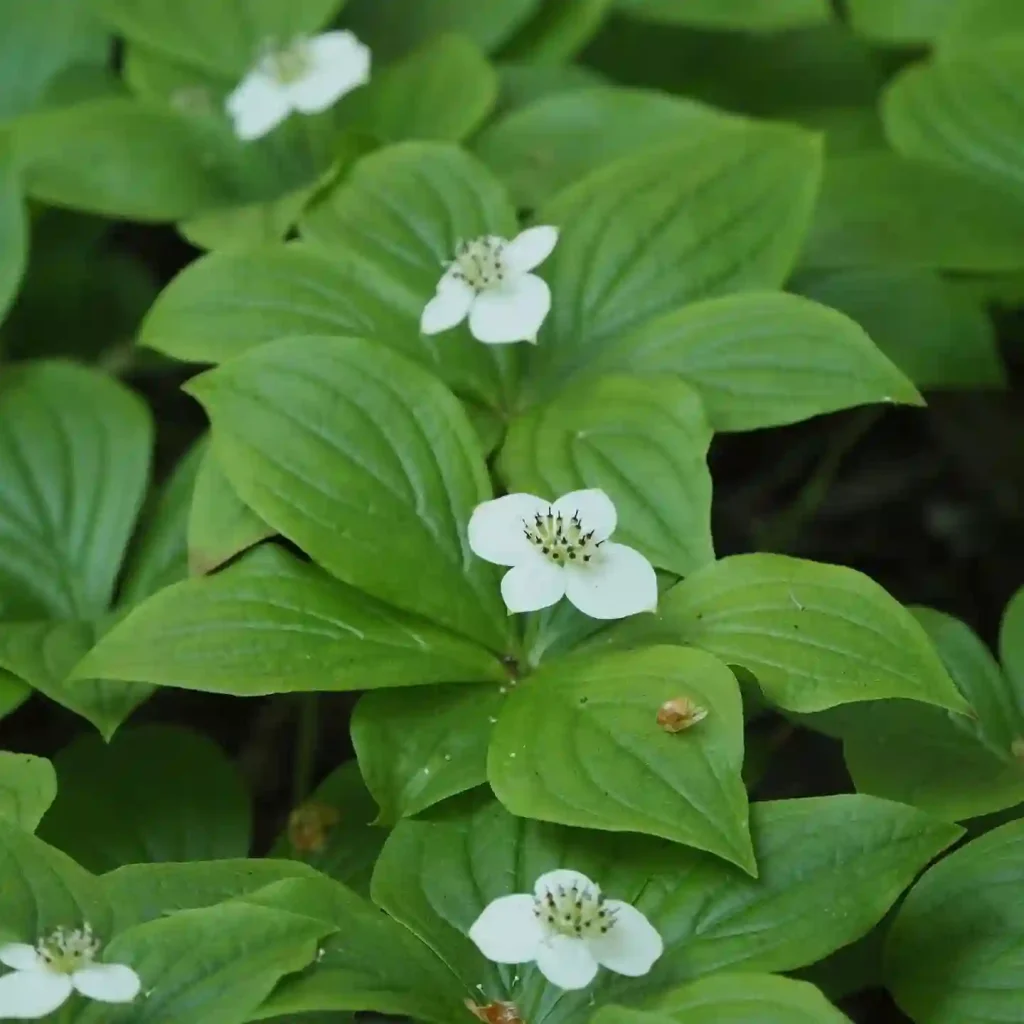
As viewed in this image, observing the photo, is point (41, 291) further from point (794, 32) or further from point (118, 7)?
point (794, 32)

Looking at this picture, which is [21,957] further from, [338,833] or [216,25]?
[216,25]

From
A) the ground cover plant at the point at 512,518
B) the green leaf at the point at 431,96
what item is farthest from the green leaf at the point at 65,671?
the green leaf at the point at 431,96

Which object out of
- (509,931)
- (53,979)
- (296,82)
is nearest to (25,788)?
(53,979)

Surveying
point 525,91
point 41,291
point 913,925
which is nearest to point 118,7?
point 41,291

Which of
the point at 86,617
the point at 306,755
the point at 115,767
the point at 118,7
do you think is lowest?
the point at 306,755

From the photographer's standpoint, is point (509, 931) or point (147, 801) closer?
point (509, 931)

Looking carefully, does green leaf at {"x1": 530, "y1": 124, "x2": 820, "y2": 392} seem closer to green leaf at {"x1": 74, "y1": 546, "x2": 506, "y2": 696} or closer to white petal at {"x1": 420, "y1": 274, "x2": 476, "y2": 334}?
white petal at {"x1": 420, "y1": 274, "x2": 476, "y2": 334}
